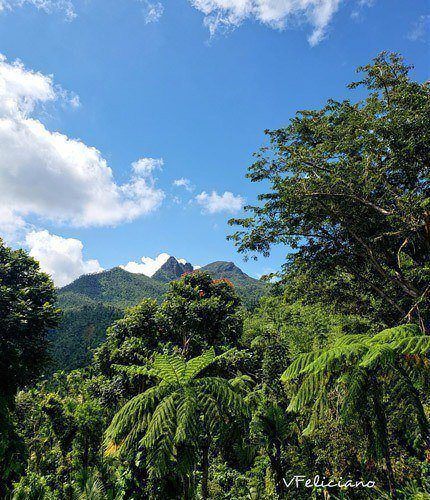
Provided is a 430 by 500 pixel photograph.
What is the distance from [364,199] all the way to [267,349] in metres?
7.17

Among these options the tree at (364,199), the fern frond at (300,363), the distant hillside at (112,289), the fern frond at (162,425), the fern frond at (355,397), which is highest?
the distant hillside at (112,289)

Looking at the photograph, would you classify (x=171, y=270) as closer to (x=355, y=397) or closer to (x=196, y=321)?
(x=196, y=321)

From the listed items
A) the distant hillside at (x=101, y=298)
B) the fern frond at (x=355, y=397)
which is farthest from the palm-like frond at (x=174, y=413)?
the distant hillside at (x=101, y=298)

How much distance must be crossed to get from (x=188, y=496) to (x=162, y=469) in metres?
1.10

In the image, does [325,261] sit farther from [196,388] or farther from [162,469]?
[162,469]

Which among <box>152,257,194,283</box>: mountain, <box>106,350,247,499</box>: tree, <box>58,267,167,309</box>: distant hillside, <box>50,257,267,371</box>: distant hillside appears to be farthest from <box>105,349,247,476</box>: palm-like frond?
<box>152,257,194,283</box>: mountain

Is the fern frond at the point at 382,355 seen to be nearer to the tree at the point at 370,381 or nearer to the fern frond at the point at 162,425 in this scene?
the tree at the point at 370,381

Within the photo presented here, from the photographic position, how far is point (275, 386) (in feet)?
39.4

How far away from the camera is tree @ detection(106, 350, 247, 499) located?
4.25 m

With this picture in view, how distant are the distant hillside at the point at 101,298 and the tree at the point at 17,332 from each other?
1604 mm

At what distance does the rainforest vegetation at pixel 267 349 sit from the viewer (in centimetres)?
532

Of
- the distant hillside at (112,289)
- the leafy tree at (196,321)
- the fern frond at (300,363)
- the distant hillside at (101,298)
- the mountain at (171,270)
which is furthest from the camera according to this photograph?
the mountain at (171,270)

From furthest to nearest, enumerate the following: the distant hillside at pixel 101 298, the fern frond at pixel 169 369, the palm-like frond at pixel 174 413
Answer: the distant hillside at pixel 101 298 < the fern frond at pixel 169 369 < the palm-like frond at pixel 174 413

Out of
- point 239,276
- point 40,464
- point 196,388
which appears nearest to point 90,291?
point 239,276
